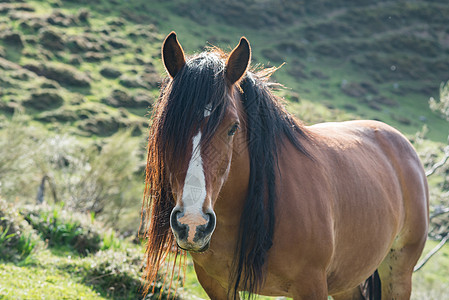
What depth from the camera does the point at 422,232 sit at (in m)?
3.76

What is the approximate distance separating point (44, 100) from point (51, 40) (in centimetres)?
1202

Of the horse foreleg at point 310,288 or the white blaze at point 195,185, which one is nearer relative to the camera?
the white blaze at point 195,185

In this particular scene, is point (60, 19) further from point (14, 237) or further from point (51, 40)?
point (14, 237)

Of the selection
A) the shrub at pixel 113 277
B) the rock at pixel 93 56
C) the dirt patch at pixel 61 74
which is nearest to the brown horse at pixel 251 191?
the shrub at pixel 113 277

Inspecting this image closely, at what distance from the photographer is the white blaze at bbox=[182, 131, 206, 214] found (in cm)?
194

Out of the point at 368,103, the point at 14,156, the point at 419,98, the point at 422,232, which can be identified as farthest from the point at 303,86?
the point at 422,232

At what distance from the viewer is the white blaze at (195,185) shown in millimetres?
1939

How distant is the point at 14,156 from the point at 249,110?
546 inches

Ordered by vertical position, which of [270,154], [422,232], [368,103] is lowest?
[368,103]

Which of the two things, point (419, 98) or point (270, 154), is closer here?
point (270, 154)

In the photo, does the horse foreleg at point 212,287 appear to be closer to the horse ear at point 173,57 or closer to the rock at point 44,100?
the horse ear at point 173,57

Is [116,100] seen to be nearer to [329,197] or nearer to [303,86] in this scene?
[303,86]

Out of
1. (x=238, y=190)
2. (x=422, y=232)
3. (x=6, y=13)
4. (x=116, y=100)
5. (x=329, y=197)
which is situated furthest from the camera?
(x=6, y=13)

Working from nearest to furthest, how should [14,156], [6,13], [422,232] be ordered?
[422,232], [14,156], [6,13]
